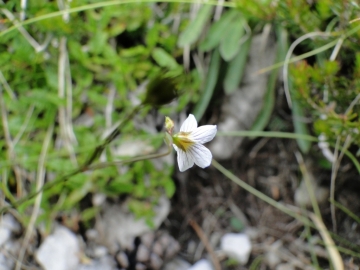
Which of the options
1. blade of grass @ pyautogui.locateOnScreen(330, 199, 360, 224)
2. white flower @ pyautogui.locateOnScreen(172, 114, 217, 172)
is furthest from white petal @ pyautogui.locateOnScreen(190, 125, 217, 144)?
blade of grass @ pyautogui.locateOnScreen(330, 199, 360, 224)

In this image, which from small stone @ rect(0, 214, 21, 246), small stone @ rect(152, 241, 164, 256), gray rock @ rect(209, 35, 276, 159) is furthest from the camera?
gray rock @ rect(209, 35, 276, 159)

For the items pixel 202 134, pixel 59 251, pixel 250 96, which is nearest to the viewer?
pixel 202 134

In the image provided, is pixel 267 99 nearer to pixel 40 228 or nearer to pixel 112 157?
pixel 112 157

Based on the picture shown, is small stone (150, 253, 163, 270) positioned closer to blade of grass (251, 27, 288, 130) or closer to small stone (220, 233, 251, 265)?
small stone (220, 233, 251, 265)

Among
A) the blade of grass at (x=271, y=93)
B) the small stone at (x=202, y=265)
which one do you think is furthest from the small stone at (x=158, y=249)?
the blade of grass at (x=271, y=93)

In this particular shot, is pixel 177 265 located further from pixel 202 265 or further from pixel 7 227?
pixel 7 227

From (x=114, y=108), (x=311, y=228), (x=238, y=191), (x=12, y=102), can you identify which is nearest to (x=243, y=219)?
(x=238, y=191)

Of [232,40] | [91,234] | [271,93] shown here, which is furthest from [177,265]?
[232,40]
